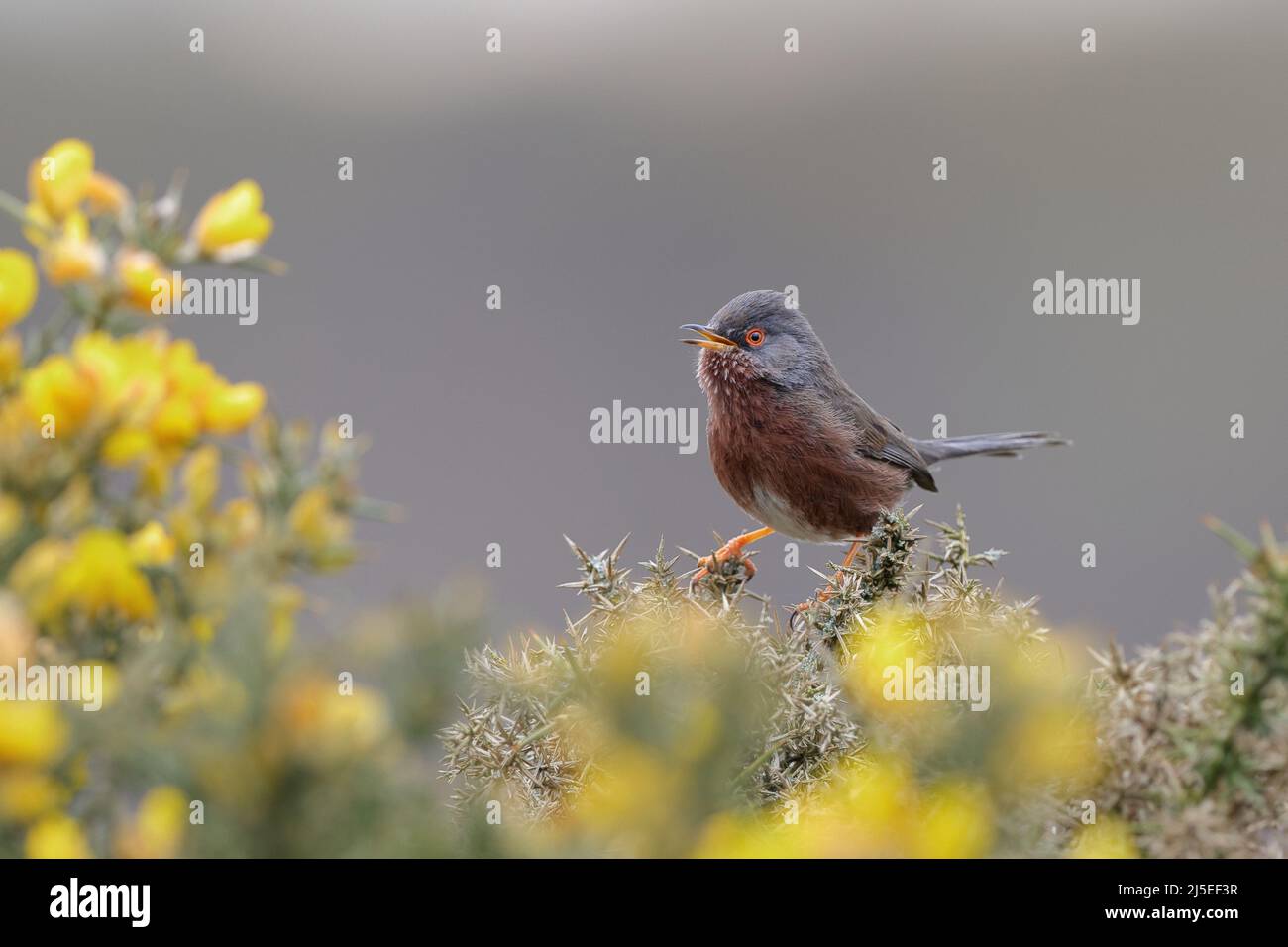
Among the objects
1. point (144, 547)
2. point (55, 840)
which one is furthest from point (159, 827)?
point (144, 547)

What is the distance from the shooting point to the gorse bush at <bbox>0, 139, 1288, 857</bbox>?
828 mm

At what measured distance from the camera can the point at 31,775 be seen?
867 millimetres

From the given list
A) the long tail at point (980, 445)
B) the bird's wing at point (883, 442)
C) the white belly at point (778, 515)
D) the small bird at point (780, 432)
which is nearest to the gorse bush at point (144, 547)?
the small bird at point (780, 432)

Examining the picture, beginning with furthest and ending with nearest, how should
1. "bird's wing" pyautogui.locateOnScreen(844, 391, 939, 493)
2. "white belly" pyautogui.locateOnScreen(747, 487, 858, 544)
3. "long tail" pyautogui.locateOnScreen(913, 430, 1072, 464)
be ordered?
"long tail" pyautogui.locateOnScreen(913, 430, 1072, 464) → "bird's wing" pyautogui.locateOnScreen(844, 391, 939, 493) → "white belly" pyautogui.locateOnScreen(747, 487, 858, 544)

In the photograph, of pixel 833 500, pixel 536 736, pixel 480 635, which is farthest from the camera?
pixel 833 500

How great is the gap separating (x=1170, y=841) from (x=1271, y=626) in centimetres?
24

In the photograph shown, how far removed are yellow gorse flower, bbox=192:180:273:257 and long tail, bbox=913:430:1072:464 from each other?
4.91 m

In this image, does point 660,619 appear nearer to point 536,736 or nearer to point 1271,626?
point 536,736

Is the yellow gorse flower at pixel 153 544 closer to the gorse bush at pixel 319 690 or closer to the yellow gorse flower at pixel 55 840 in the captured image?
the gorse bush at pixel 319 690

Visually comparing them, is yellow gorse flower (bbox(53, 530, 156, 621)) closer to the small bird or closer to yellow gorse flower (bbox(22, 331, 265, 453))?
yellow gorse flower (bbox(22, 331, 265, 453))

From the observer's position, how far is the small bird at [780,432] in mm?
4465

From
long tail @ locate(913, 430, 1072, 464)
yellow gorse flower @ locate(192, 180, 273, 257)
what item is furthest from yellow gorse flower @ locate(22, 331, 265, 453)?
long tail @ locate(913, 430, 1072, 464)

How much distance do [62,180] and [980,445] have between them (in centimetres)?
535
